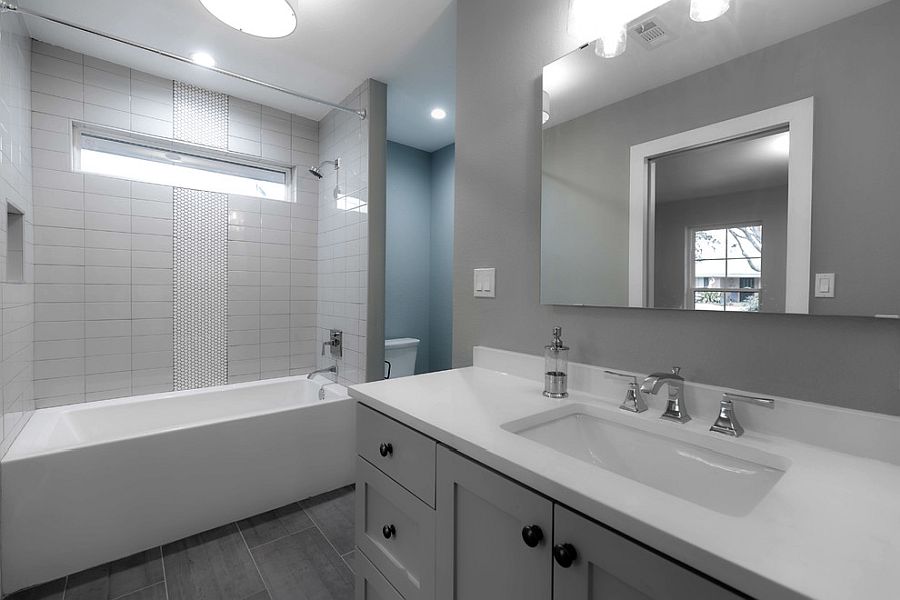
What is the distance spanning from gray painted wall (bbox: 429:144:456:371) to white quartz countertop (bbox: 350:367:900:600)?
8.92 ft

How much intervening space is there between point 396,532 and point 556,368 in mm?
653

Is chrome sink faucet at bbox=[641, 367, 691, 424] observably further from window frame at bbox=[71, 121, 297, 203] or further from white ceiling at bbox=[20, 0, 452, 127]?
window frame at bbox=[71, 121, 297, 203]

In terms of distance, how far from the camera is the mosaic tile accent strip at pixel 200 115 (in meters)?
2.68

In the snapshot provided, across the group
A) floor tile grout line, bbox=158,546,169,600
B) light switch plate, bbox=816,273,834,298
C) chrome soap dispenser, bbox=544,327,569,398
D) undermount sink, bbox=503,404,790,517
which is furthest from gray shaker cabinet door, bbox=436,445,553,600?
floor tile grout line, bbox=158,546,169,600

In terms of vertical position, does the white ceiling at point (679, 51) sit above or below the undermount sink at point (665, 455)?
above

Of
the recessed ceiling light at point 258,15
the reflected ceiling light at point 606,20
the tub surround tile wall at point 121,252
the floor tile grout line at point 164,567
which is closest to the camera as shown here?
the reflected ceiling light at point 606,20

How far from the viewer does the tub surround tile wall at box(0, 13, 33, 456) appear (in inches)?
64.5

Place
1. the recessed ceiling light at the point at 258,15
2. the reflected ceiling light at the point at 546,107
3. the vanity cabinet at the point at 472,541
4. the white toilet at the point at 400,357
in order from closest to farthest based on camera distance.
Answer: the vanity cabinet at the point at 472,541
the reflected ceiling light at the point at 546,107
the recessed ceiling light at the point at 258,15
the white toilet at the point at 400,357

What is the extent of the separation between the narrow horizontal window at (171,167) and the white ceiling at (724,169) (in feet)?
9.78

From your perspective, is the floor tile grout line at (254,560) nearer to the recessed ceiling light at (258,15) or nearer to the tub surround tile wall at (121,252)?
the tub surround tile wall at (121,252)

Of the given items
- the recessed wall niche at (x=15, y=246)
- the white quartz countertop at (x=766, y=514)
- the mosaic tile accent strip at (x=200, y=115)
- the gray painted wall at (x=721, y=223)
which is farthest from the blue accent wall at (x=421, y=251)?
the white quartz countertop at (x=766, y=514)

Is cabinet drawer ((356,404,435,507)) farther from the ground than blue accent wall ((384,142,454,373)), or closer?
closer

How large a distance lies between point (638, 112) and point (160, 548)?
2.70 meters

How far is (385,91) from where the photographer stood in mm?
2705
